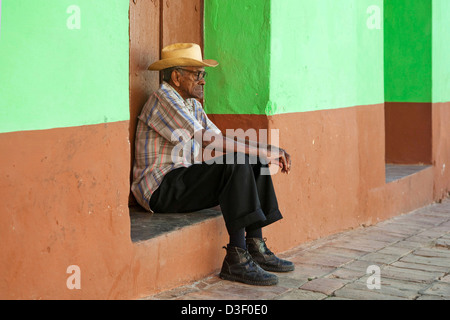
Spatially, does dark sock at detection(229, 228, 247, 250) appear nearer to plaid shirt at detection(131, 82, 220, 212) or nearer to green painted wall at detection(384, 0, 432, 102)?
plaid shirt at detection(131, 82, 220, 212)

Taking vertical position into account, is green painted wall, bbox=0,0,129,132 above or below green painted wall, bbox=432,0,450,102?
below

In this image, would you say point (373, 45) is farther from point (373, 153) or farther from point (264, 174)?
point (264, 174)

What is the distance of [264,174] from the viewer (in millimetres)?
4684

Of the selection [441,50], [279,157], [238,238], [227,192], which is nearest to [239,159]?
[227,192]

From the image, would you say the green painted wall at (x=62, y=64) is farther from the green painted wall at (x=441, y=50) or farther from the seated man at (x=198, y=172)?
the green painted wall at (x=441, y=50)

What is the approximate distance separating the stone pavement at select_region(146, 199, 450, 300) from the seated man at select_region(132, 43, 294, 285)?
0.17 meters

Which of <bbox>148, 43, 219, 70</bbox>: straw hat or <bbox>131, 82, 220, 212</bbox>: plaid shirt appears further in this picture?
<bbox>148, 43, 219, 70</bbox>: straw hat

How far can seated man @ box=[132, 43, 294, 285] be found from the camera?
4453 millimetres

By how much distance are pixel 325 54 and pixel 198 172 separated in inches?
77.8

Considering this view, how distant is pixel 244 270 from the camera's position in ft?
14.7

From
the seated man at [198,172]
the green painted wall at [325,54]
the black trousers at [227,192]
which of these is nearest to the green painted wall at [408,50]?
the green painted wall at [325,54]

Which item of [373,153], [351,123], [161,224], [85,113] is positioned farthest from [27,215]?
[373,153]

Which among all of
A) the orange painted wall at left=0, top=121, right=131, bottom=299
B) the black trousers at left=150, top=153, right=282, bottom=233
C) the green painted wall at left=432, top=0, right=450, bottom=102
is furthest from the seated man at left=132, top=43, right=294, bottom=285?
the green painted wall at left=432, top=0, right=450, bottom=102

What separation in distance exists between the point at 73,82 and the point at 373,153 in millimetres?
4098
